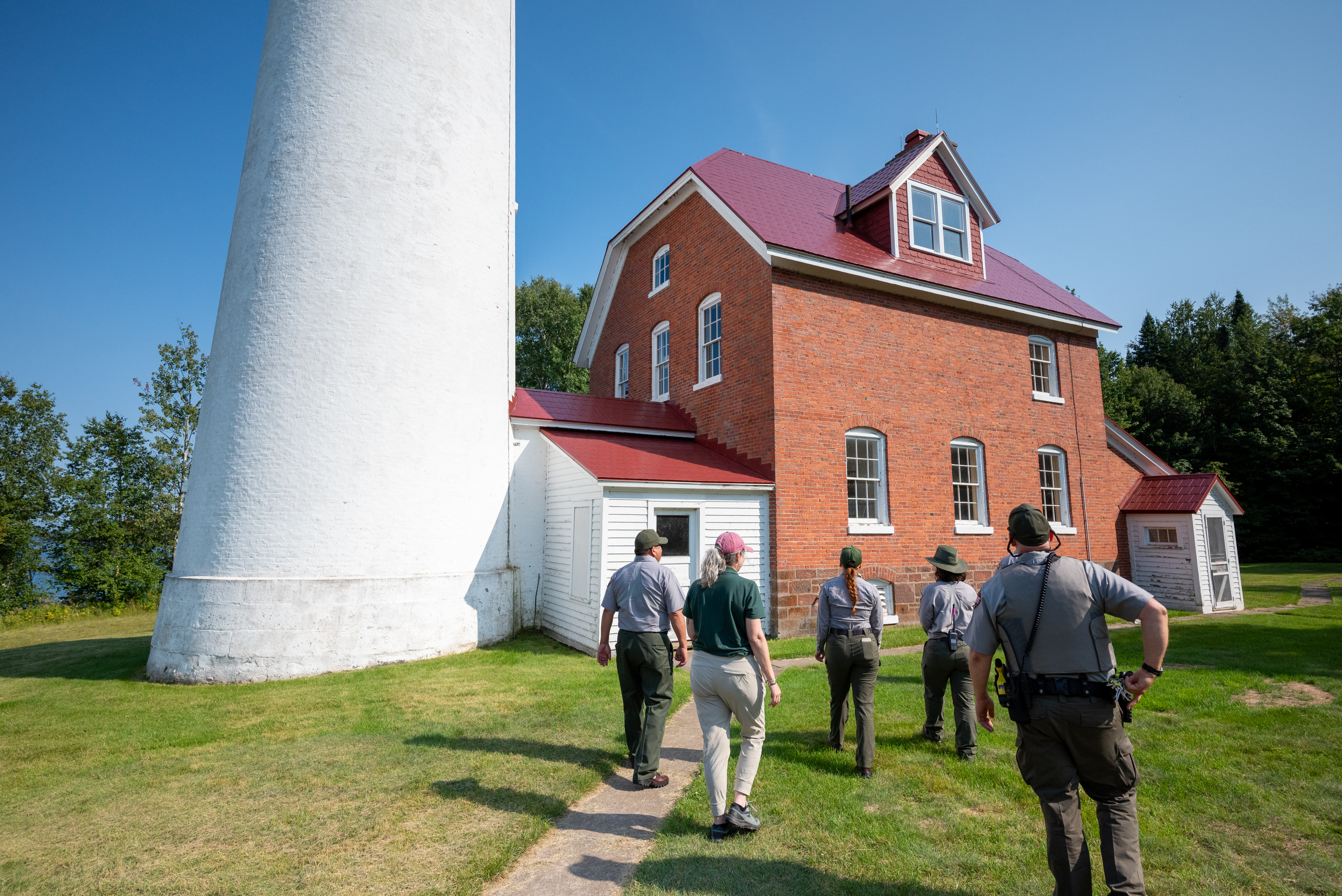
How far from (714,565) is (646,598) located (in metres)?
0.97

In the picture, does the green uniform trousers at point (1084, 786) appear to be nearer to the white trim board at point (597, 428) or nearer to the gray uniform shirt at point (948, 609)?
the gray uniform shirt at point (948, 609)

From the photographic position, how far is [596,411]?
15.1m

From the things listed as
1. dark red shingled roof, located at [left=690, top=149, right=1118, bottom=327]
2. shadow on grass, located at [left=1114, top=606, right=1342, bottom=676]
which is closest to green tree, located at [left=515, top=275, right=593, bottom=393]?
dark red shingled roof, located at [left=690, top=149, right=1118, bottom=327]

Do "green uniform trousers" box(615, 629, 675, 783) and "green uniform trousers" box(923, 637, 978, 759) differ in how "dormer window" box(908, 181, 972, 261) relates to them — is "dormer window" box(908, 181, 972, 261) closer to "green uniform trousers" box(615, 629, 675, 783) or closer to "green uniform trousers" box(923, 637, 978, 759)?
"green uniform trousers" box(923, 637, 978, 759)

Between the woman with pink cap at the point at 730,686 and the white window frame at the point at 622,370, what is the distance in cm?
1471

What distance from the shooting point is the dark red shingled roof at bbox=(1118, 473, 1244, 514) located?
16.8 m

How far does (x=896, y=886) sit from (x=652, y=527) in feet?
26.6

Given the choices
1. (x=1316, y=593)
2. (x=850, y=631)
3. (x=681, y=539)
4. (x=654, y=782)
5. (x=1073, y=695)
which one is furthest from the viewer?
(x=1316, y=593)

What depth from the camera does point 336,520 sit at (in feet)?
34.3

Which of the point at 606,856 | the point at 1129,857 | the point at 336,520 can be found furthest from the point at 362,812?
the point at 336,520

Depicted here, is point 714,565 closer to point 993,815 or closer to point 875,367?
point 993,815

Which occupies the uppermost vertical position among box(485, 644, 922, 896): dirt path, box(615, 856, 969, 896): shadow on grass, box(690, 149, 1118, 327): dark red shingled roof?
box(690, 149, 1118, 327): dark red shingled roof

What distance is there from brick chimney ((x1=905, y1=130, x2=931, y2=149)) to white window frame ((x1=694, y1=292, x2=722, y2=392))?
7.70 metres

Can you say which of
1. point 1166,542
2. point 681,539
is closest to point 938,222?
point 681,539
